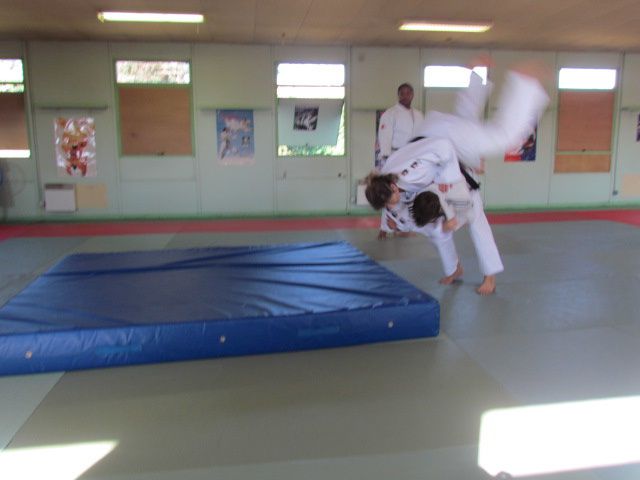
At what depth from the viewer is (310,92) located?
330 inches

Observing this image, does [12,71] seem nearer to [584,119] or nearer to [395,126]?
[395,126]

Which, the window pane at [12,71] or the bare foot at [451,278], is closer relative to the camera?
the bare foot at [451,278]

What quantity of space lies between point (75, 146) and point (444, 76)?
19.9 feet

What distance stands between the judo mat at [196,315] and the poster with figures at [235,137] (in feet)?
16.3

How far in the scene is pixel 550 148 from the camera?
9.20m

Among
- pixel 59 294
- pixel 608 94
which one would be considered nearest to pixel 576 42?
pixel 608 94

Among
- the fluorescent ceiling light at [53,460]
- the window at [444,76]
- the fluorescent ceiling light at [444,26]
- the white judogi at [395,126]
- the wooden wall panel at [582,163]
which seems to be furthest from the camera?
the wooden wall panel at [582,163]

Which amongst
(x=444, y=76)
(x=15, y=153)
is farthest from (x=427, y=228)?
(x=15, y=153)

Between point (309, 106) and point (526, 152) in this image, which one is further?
point (526, 152)

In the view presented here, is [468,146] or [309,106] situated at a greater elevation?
[309,106]

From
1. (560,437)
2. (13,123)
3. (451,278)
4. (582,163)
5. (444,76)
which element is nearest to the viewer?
(560,437)

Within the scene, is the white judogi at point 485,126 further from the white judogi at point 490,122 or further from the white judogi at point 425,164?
the white judogi at point 425,164

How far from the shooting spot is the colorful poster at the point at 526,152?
9.10 m

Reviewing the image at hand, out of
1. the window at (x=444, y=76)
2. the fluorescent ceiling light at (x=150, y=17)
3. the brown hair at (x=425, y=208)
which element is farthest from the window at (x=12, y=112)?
the brown hair at (x=425, y=208)
